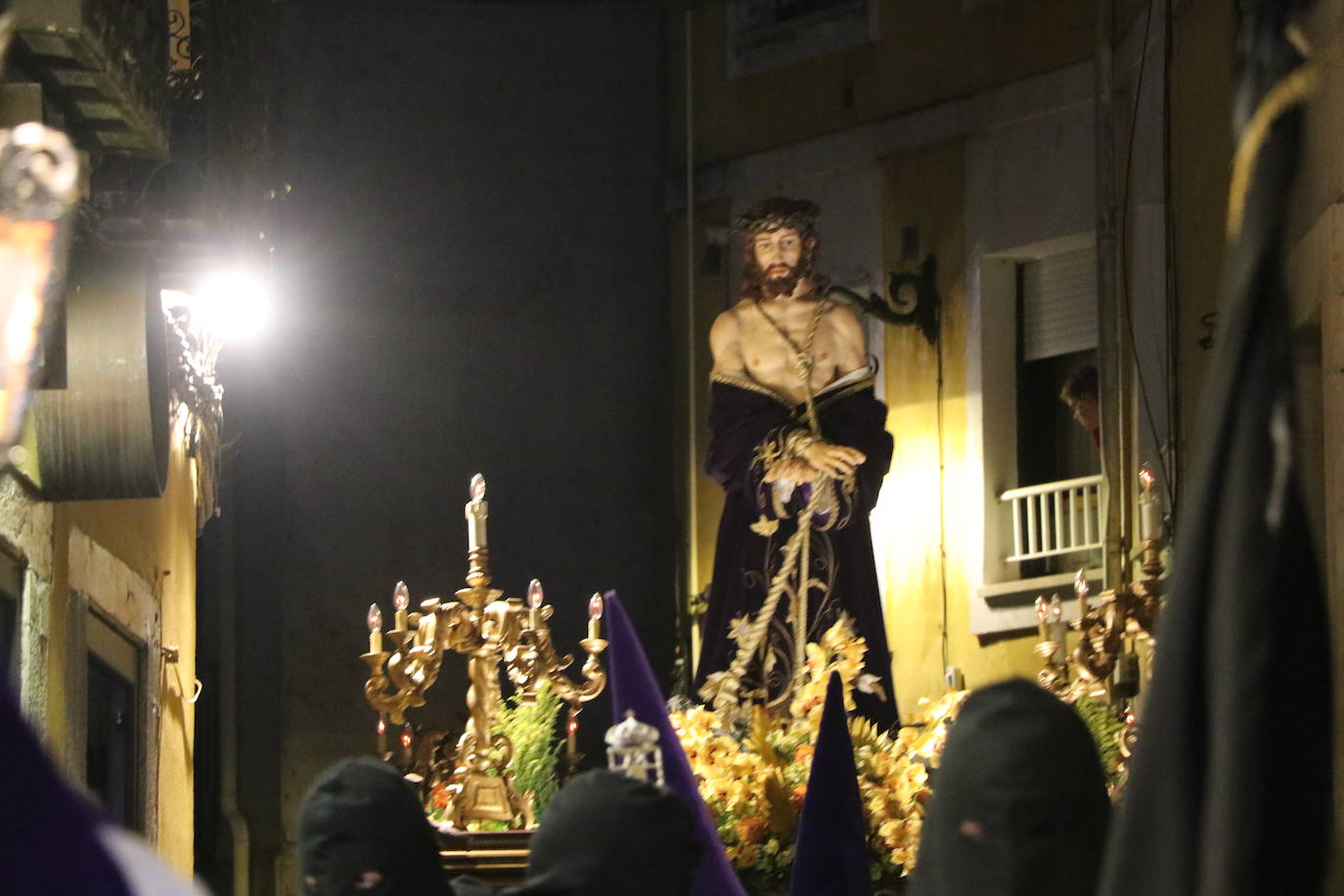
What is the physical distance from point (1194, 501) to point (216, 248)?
20.0 ft

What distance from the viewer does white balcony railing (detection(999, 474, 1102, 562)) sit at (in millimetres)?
11953

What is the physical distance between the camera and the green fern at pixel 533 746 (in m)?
8.38

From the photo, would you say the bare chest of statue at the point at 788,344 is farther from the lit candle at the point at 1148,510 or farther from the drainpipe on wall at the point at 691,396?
the lit candle at the point at 1148,510

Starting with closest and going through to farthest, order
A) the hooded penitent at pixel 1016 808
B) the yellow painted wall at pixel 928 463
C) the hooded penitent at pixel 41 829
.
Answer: the hooded penitent at pixel 41 829 → the hooded penitent at pixel 1016 808 → the yellow painted wall at pixel 928 463

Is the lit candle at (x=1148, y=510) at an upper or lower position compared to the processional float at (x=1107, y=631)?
upper

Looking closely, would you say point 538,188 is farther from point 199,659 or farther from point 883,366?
point 199,659

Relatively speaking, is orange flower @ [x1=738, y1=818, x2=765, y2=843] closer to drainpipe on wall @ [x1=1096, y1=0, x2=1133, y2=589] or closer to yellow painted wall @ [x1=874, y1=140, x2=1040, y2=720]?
drainpipe on wall @ [x1=1096, y1=0, x2=1133, y2=589]

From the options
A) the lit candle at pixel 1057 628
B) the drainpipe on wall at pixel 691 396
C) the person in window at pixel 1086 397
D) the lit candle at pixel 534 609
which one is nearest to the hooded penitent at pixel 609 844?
the lit candle at pixel 534 609

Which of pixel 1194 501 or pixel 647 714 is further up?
pixel 1194 501

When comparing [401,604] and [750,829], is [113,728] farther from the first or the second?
Answer: [750,829]

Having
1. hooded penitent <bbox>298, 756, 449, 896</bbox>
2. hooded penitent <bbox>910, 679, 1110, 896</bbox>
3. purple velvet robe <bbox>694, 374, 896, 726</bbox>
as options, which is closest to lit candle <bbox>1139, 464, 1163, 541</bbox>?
purple velvet robe <bbox>694, 374, 896, 726</bbox>

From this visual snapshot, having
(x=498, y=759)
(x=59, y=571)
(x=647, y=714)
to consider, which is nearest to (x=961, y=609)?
(x=498, y=759)

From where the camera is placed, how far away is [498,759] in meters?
8.25

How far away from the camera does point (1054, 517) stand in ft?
40.5
